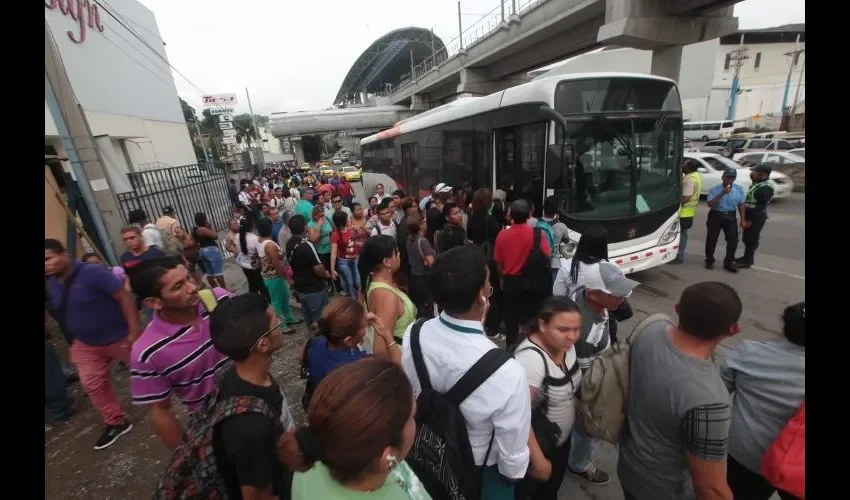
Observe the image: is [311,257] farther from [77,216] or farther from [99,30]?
[99,30]

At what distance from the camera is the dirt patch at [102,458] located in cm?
286

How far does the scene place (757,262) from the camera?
6418mm

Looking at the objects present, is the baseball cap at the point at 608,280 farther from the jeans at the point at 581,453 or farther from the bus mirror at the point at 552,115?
the bus mirror at the point at 552,115

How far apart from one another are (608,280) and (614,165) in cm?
346

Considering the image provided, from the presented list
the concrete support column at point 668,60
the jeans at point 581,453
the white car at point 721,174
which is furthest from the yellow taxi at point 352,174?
the jeans at point 581,453

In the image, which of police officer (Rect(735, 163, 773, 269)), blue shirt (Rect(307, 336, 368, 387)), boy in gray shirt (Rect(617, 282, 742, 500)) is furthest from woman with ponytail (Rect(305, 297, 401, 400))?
police officer (Rect(735, 163, 773, 269))

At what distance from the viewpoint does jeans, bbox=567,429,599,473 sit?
2.51 m

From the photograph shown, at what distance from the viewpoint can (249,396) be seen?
1481 mm

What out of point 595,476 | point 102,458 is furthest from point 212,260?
point 595,476

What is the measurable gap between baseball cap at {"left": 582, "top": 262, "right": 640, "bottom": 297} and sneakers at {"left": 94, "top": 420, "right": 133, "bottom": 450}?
14.1 feet

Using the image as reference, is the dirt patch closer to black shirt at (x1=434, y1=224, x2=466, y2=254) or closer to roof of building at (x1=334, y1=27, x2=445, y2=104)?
black shirt at (x1=434, y1=224, x2=466, y2=254)

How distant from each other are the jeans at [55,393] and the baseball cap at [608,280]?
4.90 metres
